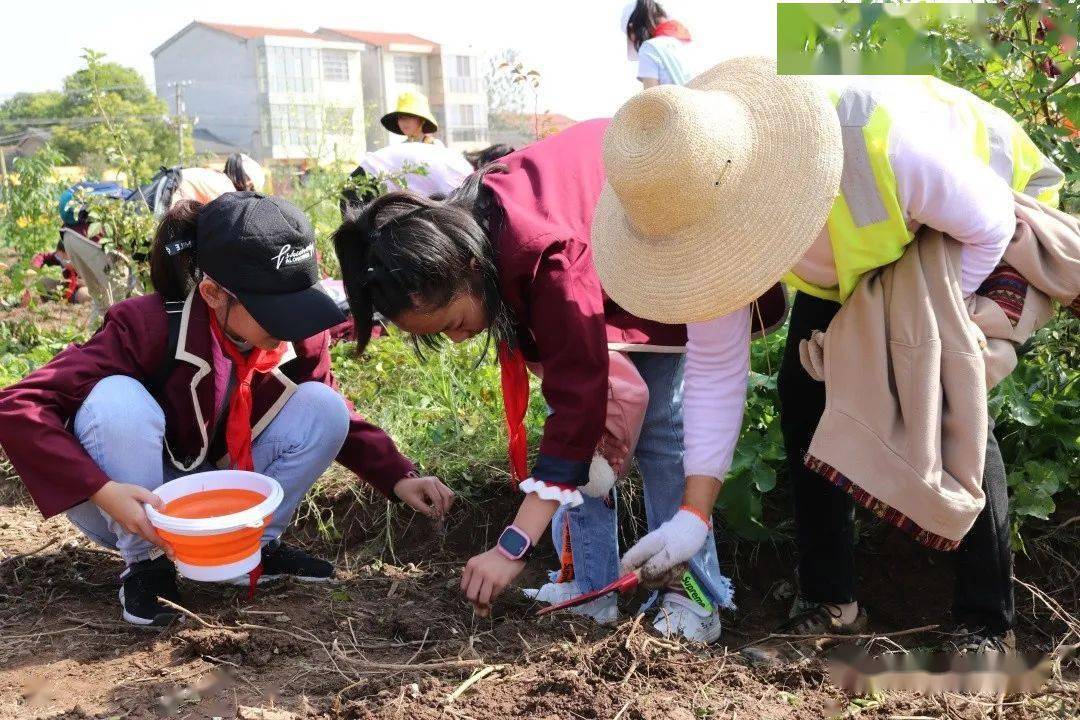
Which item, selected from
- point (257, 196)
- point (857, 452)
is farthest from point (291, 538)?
point (857, 452)

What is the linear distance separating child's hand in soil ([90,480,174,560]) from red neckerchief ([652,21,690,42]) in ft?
9.28

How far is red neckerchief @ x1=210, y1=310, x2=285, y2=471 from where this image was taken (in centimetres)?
235

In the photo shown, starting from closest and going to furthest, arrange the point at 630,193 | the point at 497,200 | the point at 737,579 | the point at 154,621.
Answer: the point at 630,193
the point at 497,200
the point at 154,621
the point at 737,579

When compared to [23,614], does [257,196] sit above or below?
above

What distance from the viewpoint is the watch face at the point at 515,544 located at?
191 centimetres

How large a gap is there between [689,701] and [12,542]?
219 centimetres

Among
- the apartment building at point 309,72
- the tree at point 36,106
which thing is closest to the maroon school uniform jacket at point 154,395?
the apartment building at point 309,72

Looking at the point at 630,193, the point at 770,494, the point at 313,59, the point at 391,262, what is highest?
the point at 313,59

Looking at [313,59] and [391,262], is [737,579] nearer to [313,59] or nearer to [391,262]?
[391,262]

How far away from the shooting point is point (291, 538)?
3.05 meters

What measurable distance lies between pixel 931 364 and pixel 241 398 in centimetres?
158

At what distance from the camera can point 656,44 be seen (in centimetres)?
390

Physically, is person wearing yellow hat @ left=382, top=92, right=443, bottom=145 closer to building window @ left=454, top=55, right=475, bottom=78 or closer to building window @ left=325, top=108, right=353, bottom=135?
building window @ left=325, top=108, right=353, bottom=135

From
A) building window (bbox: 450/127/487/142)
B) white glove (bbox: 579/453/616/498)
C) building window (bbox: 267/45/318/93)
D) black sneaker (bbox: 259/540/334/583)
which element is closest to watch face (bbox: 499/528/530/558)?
white glove (bbox: 579/453/616/498)
